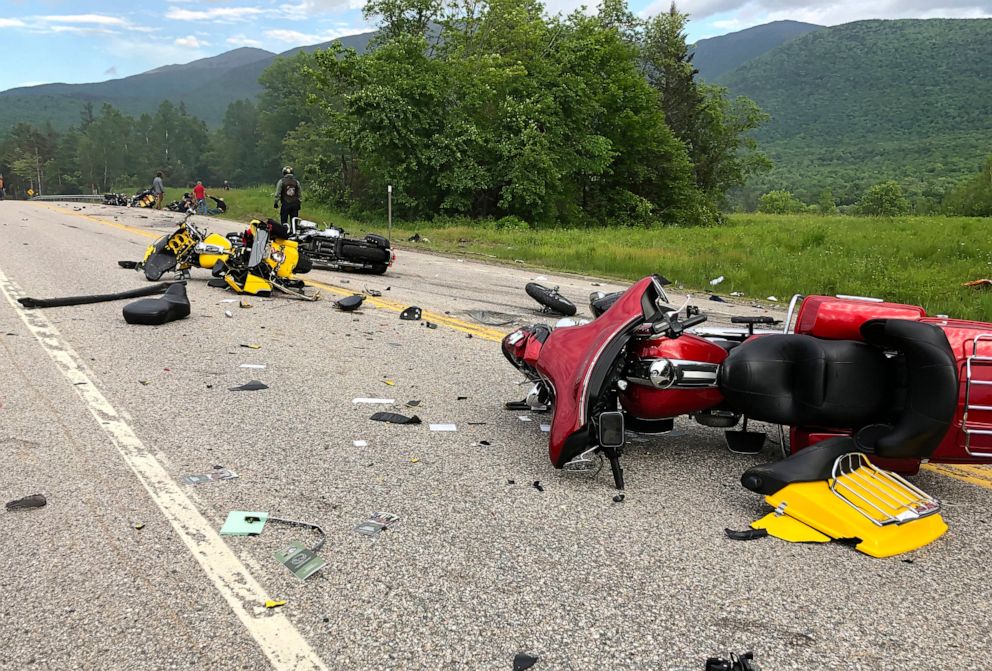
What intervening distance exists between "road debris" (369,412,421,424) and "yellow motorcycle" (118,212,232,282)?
6.48 m

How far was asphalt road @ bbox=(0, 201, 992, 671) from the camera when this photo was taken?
245 cm

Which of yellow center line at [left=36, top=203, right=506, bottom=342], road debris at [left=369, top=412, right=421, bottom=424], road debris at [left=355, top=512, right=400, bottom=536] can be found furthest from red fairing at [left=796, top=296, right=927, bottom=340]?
yellow center line at [left=36, top=203, right=506, bottom=342]

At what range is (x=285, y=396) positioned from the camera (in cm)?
543

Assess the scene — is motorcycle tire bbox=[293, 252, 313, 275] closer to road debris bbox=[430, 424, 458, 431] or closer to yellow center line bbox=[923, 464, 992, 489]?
road debris bbox=[430, 424, 458, 431]

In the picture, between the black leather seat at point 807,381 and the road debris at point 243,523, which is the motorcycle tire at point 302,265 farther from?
the black leather seat at point 807,381

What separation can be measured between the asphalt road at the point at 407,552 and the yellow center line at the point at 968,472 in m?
0.09

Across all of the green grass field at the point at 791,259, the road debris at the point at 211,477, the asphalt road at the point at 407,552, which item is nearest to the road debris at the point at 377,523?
the asphalt road at the point at 407,552

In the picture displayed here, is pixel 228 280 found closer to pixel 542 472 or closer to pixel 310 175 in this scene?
pixel 542 472

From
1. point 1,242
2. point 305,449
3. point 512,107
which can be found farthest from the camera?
point 512,107

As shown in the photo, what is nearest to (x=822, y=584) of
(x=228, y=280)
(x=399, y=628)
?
(x=399, y=628)

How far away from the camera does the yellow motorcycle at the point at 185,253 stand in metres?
10.4

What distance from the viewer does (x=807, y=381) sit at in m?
3.62

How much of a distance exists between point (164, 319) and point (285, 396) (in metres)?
3.26

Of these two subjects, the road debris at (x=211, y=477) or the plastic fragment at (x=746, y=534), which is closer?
the plastic fragment at (x=746, y=534)
